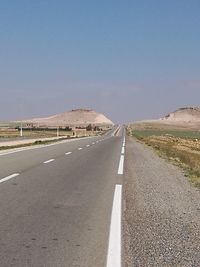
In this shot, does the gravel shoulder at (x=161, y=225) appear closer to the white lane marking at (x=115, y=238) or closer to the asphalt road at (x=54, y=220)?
the white lane marking at (x=115, y=238)

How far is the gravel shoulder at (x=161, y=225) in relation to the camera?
681cm

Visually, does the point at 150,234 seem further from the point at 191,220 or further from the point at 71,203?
the point at 71,203

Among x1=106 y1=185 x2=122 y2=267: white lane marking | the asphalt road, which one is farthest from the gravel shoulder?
the asphalt road

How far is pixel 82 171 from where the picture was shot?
1950 centimetres

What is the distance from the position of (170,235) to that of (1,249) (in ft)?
8.74

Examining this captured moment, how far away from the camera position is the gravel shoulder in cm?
681

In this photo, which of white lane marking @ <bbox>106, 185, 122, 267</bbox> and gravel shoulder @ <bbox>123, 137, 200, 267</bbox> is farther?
gravel shoulder @ <bbox>123, 137, 200, 267</bbox>

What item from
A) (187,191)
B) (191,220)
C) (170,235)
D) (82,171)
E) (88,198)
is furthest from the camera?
(82,171)

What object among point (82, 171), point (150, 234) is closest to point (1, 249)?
point (150, 234)

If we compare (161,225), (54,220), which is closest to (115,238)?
(161,225)

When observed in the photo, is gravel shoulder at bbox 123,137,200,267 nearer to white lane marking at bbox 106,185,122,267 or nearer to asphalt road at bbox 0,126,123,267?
white lane marking at bbox 106,185,122,267

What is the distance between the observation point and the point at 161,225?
9.00 m

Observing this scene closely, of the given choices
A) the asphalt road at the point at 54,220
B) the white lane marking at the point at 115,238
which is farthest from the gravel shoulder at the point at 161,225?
the asphalt road at the point at 54,220

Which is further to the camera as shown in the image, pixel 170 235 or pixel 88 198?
pixel 88 198
